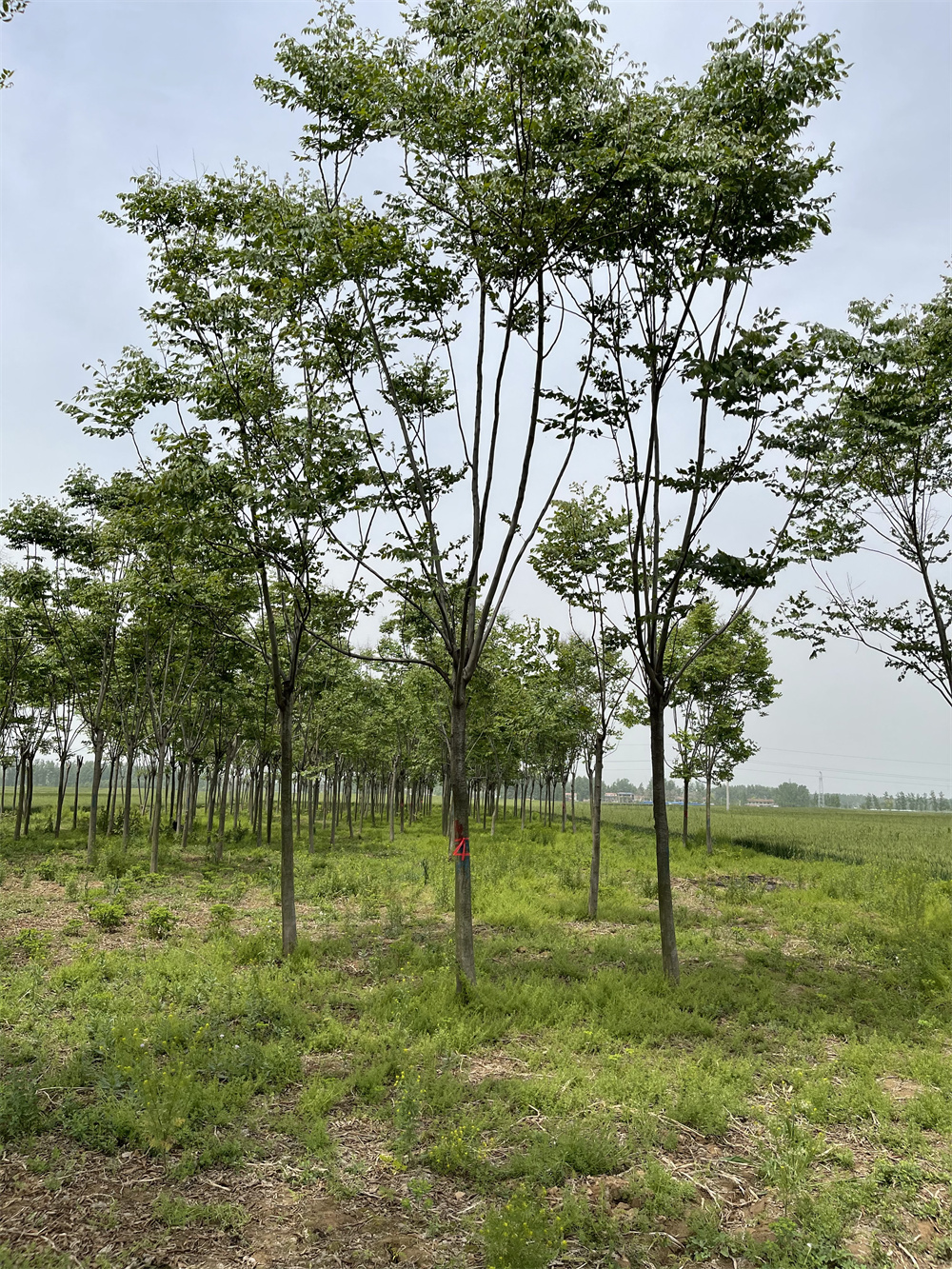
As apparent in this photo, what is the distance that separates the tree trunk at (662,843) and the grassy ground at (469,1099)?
40 cm

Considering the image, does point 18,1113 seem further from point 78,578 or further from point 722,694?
point 722,694

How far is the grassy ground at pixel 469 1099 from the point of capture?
470 cm

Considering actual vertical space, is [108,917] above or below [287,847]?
below

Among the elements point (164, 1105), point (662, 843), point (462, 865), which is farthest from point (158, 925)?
point (662, 843)

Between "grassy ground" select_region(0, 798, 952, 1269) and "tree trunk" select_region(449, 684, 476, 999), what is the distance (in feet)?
1.14

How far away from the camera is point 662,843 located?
1016cm

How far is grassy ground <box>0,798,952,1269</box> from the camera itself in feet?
15.4

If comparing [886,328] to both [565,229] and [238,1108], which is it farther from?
[238,1108]

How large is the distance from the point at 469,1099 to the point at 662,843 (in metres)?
4.77

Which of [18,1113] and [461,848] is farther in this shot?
[461,848]

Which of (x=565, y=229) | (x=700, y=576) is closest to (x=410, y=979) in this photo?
(x=700, y=576)

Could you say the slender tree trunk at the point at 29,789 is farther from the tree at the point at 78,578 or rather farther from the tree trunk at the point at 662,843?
the tree trunk at the point at 662,843

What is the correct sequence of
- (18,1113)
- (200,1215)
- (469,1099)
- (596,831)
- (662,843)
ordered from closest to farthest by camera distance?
1. (200,1215)
2. (18,1113)
3. (469,1099)
4. (662,843)
5. (596,831)

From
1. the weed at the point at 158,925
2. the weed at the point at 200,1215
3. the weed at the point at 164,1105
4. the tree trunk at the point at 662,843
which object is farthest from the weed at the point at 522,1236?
the weed at the point at 158,925
